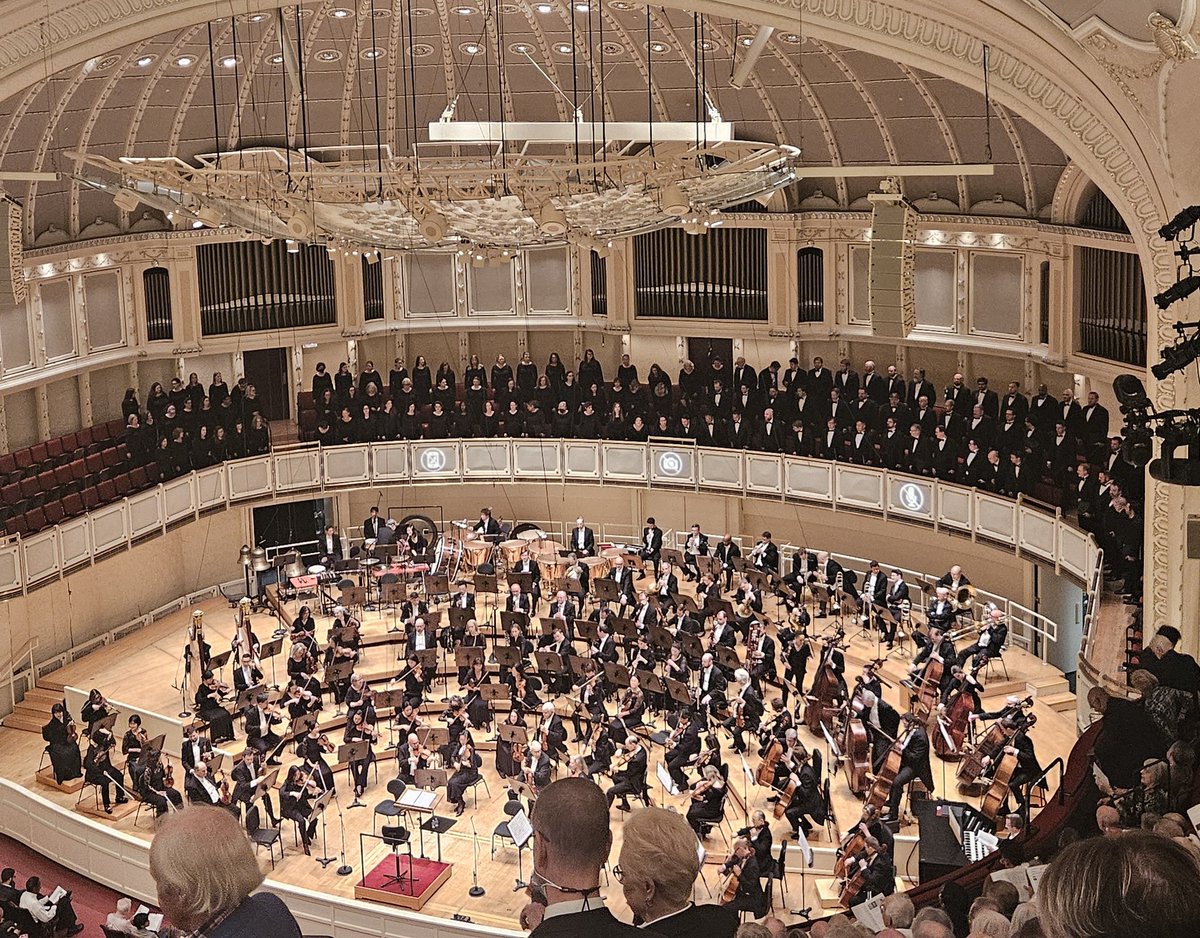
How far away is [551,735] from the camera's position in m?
14.9

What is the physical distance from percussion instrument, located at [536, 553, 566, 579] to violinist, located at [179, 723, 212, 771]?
587 cm

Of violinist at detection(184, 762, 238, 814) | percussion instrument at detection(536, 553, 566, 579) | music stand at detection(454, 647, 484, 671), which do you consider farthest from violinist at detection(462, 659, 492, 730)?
percussion instrument at detection(536, 553, 566, 579)

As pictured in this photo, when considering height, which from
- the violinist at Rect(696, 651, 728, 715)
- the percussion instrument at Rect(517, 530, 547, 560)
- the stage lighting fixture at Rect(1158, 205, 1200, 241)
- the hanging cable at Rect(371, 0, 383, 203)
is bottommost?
the violinist at Rect(696, 651, 728, 715)

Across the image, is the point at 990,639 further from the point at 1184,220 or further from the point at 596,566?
the point at 1184,220

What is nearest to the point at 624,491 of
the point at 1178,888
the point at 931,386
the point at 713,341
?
the point at 713,341

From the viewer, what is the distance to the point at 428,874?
14.3m

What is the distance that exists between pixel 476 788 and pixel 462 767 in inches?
59.1

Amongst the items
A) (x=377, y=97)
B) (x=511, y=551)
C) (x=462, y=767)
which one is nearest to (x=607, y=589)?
(x=511, y=551)

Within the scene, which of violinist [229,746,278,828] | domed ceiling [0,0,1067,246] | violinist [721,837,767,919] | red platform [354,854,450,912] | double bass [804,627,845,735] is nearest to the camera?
violinist [721,837,767,919]

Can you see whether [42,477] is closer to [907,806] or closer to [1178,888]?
[907,806]

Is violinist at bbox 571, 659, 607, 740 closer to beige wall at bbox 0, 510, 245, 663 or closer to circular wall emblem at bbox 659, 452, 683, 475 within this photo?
circular wall emblem at bbox 659, 452, 683, 475

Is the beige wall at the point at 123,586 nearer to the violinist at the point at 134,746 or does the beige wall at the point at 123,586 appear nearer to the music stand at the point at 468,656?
the violinist at the point at 134,746

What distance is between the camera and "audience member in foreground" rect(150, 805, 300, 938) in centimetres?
322

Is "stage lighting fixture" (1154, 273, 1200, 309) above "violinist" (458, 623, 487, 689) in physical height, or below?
above
